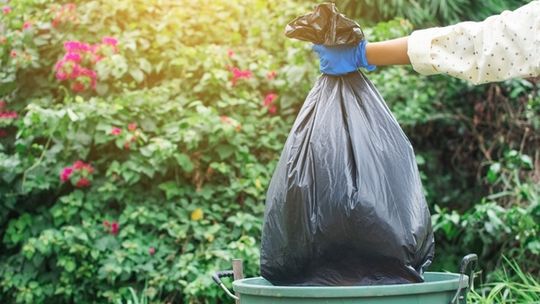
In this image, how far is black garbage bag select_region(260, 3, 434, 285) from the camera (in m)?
2.15

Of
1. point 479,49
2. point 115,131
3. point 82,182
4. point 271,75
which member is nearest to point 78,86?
point 115,131

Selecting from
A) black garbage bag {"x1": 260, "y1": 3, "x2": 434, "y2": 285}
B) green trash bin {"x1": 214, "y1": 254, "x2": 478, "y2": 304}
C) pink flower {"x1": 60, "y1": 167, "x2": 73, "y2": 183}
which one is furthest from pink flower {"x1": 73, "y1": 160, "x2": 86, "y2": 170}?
green trash bin {"x1": 214, "y1": 254, "x2": 478, "y2": 304}

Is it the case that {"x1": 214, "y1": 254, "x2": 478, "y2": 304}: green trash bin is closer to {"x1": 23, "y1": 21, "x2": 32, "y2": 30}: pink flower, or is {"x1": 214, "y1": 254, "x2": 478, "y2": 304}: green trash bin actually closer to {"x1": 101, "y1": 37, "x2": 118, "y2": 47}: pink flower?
{"x1": 101, "y1": 37, "x2": 118, "y2": 47}: pink flower

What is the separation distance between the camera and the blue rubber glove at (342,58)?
7.54 ft

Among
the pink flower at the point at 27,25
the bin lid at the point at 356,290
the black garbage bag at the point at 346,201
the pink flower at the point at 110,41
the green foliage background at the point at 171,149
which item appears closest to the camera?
the bin lid at the point at 356,290

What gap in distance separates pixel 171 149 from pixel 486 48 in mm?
2499

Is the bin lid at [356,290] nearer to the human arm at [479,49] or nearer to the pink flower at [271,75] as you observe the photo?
the human arm at [479,49]

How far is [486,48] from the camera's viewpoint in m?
2.11

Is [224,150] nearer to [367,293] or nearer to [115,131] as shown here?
[115,131]

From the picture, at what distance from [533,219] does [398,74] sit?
3.63 feet

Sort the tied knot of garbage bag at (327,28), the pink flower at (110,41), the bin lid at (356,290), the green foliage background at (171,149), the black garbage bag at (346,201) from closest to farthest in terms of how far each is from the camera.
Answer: the bin lid at (356,290), the black garbage bag at (346,201), the tied knot of garbage bag at (327,28), the green foliage background at (171,149), the pink flower at (110,41)

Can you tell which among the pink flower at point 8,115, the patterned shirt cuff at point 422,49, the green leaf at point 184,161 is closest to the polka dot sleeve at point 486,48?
the patterned shirt cuff at point 422,49

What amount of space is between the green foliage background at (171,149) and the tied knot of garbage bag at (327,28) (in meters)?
2.11

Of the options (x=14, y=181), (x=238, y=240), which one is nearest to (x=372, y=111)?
(x=238, y=240)
